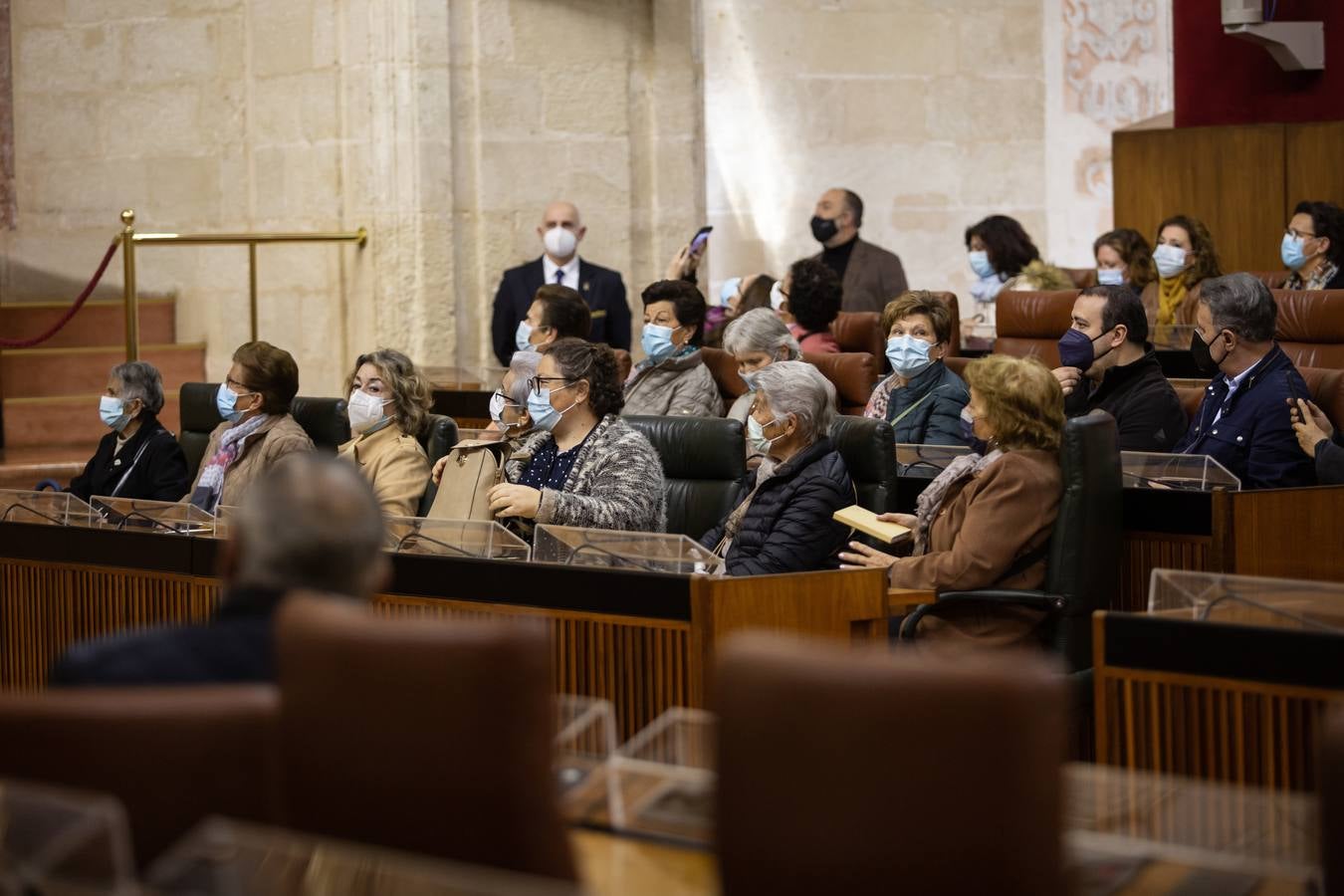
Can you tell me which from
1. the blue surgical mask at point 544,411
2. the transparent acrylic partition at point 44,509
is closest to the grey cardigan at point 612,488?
the blue surgical mask at point 544,411

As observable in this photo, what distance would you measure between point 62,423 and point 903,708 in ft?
24.7

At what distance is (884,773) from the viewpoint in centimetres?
179

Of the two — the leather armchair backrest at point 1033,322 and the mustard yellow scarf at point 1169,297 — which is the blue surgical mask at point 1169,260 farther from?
the leather armchair backrest at point 1033,322

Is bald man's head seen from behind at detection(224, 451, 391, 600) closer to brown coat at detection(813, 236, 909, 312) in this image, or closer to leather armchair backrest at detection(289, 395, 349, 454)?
leather armchair backrest at detection(289, 395, 349, 454)

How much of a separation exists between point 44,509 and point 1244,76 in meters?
6.39

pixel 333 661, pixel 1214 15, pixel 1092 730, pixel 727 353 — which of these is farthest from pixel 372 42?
pixel 333 661

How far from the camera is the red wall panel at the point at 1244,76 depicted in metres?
8.66

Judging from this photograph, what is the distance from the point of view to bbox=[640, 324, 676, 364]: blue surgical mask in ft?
20.1

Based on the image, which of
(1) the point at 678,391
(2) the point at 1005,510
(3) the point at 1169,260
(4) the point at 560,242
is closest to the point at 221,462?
(1) the point at 678,391

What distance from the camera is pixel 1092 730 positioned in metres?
4.12

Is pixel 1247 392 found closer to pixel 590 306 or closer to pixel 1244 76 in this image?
pixel 590 306

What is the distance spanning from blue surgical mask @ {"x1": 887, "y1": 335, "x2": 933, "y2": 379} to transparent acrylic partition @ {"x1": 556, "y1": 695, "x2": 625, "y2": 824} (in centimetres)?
312

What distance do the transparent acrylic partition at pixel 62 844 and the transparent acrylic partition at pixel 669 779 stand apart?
0.69m

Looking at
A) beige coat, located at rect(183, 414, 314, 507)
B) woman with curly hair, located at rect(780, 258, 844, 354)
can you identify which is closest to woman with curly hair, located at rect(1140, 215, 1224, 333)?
Result: woman with curly hair, located at rect(780, 258, 844, 354)
